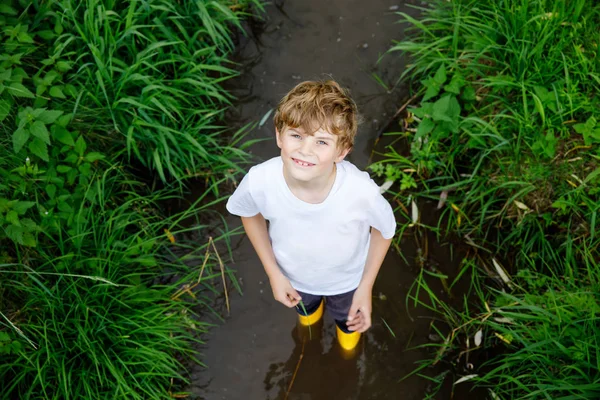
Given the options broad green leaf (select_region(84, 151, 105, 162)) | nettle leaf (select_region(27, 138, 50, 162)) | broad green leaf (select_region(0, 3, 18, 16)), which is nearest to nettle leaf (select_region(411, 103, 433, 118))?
broad green leaf (select_region(84, 151, 105, 162))

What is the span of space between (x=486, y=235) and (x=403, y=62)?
4.67 feet

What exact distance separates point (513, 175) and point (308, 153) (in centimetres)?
178

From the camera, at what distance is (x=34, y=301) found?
8.98 feet

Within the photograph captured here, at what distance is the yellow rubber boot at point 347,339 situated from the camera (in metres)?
3.04

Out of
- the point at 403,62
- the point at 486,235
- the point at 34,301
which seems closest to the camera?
the point at 34,301

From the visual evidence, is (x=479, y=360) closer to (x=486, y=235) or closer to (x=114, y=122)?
(x=486, y=235)

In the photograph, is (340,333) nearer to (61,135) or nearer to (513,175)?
(513,175)

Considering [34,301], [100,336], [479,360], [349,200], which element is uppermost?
[349,200]

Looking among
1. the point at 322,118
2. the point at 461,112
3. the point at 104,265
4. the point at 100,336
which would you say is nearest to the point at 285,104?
the point at 322,118

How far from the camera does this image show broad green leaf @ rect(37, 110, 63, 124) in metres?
2.67

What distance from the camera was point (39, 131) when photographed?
2615 mm

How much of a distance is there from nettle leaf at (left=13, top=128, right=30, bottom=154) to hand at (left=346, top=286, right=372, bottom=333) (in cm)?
173

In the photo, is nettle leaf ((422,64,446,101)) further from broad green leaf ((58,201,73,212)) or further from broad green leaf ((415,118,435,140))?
broad green leaf ((58,201,73,212))

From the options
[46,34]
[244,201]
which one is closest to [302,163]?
[244,201]
